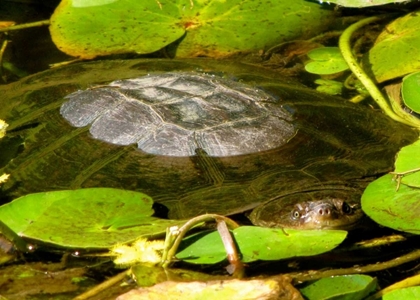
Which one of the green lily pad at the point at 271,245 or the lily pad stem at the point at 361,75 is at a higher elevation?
the lily pad stem at the point at 361,75

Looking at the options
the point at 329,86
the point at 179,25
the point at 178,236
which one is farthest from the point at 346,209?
the point at 179,25

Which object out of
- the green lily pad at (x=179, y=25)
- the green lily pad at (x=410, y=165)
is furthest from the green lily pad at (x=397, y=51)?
the green lily pad at (x=410, y=165)

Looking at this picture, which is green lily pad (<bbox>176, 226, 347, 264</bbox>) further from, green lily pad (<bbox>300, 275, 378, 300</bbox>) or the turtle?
the turtle

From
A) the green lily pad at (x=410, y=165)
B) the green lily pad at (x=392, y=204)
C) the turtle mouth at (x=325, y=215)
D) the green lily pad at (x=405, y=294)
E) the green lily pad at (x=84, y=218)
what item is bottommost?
the turtle mouth at (x=325, y=215)

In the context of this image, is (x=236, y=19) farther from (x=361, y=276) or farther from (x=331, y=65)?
(x=361, y=276)

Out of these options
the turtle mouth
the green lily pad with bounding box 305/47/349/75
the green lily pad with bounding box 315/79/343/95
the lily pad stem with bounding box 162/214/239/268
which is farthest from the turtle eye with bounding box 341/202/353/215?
the green lily pad with bounding box 305/47/349/75

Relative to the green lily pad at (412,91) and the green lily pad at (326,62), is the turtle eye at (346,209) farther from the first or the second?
the green lily pad at (326,62)

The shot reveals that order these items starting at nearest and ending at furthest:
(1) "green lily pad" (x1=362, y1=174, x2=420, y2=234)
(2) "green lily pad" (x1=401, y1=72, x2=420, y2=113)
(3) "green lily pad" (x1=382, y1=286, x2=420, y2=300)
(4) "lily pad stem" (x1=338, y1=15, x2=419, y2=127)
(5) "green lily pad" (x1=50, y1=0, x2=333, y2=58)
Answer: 1. (3) "green lily pad" (x1=382, y1=286, x2=420, y2=300)
2. (1) "green lily pad" (x1=362, y1=174, x2=420, y2=234)
3. (2) "green lily pad" (x1=401, y1=72, x2=420, y2=113)
4. (4) "lily pad stem" (x1=338, y1=15, x2=419, y2=127)
5. (5) "green lily pad" (x1=50, y1=0, x2=333, y2=58)
